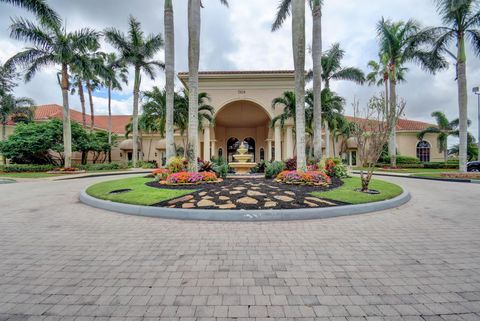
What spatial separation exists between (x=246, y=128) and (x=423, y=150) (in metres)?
27.1

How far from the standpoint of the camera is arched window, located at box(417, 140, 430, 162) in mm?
31078

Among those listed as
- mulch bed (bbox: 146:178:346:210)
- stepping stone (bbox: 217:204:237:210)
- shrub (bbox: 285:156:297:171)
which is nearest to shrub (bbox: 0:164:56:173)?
mulch bed (bbox: 146:178:346:210)

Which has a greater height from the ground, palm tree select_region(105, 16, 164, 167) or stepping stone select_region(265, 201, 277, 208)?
palm tree select_region(105, 16, 164, 167)

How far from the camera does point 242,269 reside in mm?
3086

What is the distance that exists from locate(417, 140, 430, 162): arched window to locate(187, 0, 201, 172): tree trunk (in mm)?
36001

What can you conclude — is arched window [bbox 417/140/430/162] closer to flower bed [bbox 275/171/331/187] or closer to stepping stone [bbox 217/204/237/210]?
flower bed [bbox 275/171/331/187]

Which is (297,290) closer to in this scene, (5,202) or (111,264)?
(111,264)

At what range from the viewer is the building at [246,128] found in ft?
70.0

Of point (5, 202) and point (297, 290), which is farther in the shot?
point (5, 202)

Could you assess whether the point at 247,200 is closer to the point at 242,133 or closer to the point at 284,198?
the point at 284,198

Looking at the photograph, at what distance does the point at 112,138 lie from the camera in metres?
31.5

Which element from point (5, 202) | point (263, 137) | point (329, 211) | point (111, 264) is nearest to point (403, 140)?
point (263, 137)

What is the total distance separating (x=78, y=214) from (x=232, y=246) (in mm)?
5244

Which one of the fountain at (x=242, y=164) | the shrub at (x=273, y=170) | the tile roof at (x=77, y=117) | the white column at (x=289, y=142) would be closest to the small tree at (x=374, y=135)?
the shrub at (x=273, y=170)
